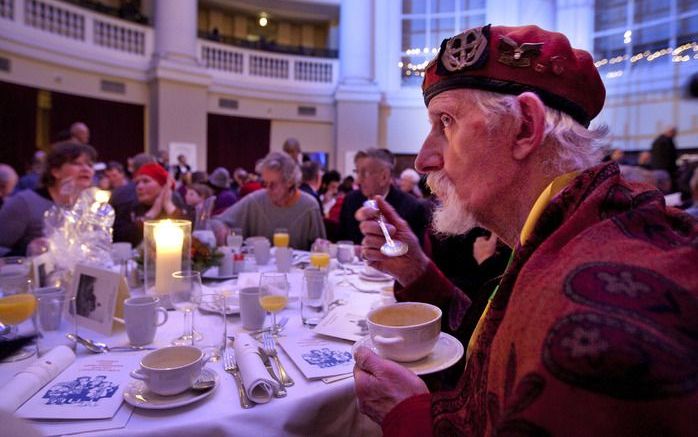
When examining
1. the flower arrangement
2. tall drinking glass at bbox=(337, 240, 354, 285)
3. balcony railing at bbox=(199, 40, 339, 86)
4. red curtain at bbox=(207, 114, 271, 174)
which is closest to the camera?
the flower arrangement

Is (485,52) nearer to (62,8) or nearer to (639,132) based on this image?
(62,8)

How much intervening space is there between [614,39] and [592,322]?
1446 centimetres

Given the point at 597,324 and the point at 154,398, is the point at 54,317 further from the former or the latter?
the point at 597,324

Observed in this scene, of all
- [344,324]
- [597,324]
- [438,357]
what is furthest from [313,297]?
[597,324]

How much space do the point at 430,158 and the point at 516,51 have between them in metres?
0.30

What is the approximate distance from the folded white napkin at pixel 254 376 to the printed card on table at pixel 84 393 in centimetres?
27

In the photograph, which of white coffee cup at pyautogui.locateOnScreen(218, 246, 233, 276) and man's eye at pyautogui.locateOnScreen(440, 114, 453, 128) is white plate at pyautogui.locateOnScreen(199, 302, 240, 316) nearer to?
white coffee cup at pyautogui.locateOnScreen(218, 246, 233, 276)

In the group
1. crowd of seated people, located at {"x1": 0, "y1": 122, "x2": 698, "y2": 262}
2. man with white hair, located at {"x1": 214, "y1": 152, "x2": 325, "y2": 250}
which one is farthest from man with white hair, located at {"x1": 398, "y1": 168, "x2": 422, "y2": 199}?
man with white hair, located at {"x1": 214, "y1": 152, "x2": 325, "y2": 250}

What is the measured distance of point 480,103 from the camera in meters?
0.97

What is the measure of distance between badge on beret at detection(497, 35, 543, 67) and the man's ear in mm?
78

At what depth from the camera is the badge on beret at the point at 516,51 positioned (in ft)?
3.06

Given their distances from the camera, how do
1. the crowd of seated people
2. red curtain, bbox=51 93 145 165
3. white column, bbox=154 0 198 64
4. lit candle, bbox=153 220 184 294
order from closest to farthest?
lit candle, bbox=153 220 184 294
the crowd of seated people
red curtain, bbox=51 93 145 165
white column, bbox=154 0 198 64

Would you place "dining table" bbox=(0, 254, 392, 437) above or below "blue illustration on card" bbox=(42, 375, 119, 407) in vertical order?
below

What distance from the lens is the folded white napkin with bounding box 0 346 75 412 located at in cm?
92
